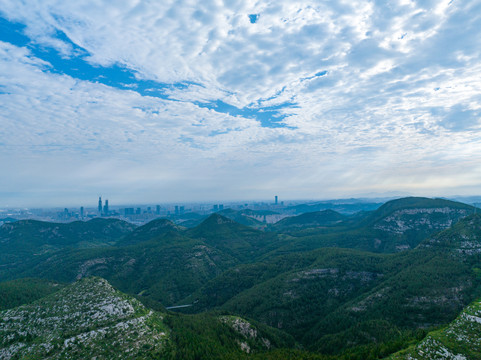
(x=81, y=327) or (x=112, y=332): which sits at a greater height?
(x=112, y=332)

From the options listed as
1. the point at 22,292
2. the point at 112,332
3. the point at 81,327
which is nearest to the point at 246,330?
the point at 112,332

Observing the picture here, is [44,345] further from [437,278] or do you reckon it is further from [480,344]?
[437,278]

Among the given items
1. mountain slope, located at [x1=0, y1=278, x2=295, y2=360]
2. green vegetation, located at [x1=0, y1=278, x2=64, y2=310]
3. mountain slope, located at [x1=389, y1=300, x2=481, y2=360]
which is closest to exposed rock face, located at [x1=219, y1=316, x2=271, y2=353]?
mountain slope, located at [x1=0, y1=278, x2=295, y2=360]

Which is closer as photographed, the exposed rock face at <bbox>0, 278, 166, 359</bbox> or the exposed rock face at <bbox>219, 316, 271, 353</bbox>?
the exposed rock face at <bbox>0, 278, 166, 359</bbox>

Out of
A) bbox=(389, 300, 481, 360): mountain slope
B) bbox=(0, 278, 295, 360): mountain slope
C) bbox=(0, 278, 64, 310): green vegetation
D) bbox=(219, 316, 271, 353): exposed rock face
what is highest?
bbox=(389, 300, 481, 360): mountain slope

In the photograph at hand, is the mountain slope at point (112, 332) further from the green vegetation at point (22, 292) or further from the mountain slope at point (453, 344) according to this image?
the mountain slope at point (453, 344)

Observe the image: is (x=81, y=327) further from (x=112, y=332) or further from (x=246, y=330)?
(x=246, y=330)

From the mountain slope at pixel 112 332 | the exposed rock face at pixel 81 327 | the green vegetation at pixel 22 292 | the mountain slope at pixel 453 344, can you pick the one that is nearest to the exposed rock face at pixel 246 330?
the mountain slope at pixel 112 332

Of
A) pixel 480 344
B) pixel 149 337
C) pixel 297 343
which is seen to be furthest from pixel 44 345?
pixel 480 344

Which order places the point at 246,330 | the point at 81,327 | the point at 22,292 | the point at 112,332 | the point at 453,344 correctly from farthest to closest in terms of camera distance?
1. the point at 22,292
2. the point at 246,330
3. the point at 81,327
4. the point at 112,332
5. the point at 453,344

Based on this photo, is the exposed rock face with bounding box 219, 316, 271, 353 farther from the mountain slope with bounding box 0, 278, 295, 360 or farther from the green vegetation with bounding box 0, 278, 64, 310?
the green vegetation with bounding box 0, 278, 64, 310

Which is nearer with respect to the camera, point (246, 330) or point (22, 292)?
point (246, 330)
